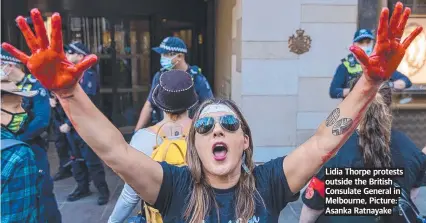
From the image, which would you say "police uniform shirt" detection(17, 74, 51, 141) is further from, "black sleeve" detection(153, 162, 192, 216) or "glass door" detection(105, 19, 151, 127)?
"glass door" detection(105, 19, 151, 127)

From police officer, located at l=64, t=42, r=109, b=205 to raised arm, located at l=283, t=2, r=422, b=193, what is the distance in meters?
3.74

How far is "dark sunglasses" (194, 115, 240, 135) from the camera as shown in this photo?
1.87 metres

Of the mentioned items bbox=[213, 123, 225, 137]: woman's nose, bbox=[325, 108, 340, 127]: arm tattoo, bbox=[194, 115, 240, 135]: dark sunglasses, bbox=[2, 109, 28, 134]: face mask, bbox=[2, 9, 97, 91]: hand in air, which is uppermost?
bbox=[2, 9, 97, 91]: hand in air

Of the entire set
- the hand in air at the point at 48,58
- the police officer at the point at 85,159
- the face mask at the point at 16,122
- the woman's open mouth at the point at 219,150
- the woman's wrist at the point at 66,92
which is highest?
the hand in air at the point at 48,58

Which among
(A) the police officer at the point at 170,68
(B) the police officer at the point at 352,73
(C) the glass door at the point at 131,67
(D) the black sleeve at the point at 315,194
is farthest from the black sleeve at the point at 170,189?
(C) the glass door at the point at 131,67

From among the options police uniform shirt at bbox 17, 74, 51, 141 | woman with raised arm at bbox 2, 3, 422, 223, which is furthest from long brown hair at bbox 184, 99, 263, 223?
police uniform shirt at bbox 17, 74, 51, 141

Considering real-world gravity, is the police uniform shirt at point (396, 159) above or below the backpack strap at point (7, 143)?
below

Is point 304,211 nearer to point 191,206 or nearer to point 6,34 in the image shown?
point 191,206

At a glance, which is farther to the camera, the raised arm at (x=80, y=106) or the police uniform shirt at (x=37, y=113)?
the police uniform shirt at (x=37, y=113)

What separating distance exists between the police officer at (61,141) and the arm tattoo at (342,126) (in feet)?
14.0

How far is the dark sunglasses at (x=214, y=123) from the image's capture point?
1.87m

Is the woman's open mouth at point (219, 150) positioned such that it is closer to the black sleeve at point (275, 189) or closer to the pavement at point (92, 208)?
the black sleeve at point (275, 189)

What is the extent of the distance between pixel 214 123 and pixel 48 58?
0.74 metres

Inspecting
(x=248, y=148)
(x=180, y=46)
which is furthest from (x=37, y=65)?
(x=180, y=46)
